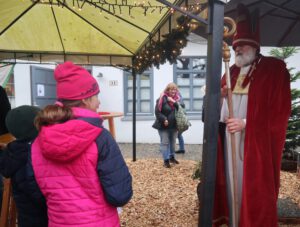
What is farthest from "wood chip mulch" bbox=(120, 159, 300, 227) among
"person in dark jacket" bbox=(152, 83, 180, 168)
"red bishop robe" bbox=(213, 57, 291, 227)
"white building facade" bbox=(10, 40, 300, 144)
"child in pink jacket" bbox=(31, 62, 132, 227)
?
"white building facade" bbox=(10, 40, 300, 144)

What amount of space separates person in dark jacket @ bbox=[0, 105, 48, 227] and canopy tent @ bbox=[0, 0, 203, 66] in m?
1.97

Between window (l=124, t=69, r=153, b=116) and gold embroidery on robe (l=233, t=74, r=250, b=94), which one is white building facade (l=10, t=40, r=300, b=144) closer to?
window (l=124, t=69, r=153, b=116)

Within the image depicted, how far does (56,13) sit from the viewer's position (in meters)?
4.88

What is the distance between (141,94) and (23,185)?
336 inches

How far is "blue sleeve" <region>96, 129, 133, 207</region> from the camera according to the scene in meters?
1.54

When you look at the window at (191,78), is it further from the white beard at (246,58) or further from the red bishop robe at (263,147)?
the red bishop robe at (263,147)

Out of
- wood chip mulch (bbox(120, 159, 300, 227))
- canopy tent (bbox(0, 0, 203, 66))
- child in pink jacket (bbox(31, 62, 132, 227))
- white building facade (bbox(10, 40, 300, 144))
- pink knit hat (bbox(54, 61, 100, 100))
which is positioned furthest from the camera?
white building facade (bbox(10, 40, 300, 144))

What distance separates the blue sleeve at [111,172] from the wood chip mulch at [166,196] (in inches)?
86.9

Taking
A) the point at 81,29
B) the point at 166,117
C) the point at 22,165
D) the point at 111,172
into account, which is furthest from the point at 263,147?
the point at 166,117

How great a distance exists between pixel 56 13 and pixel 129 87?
5392 millimetres

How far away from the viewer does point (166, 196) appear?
462cm

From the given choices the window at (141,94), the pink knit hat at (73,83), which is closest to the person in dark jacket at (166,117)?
the window at (141,94)

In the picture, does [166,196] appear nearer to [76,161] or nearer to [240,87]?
[240,87]

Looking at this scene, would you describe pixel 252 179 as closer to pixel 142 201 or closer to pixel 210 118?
pixel 210 118
